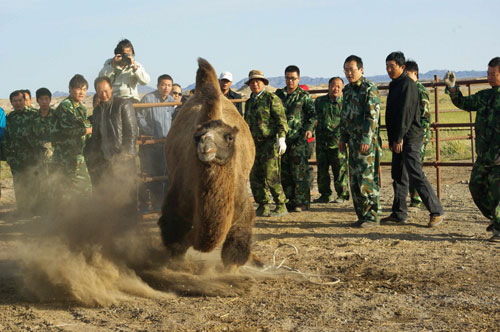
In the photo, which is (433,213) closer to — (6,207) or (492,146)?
(492,146)

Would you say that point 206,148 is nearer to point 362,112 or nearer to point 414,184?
point 362,112

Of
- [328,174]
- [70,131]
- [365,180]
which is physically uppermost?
[70,131]

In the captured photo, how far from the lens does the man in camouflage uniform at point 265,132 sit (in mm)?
9492

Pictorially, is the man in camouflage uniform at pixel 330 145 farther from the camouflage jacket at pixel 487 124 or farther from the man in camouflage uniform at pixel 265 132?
the camouflage jacket at pixel 487 124

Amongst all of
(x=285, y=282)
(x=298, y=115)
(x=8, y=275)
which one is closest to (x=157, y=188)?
(x=298, y=115)

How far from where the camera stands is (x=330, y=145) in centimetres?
Result: 1127

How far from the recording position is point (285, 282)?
5961 mm

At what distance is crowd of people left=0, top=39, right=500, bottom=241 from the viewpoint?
311 inches

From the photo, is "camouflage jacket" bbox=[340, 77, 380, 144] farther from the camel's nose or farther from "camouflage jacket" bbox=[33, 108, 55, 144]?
"camouflage jacket" bbox=[33, 108, 55, 144]

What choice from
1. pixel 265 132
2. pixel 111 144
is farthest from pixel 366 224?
pixel 111 144

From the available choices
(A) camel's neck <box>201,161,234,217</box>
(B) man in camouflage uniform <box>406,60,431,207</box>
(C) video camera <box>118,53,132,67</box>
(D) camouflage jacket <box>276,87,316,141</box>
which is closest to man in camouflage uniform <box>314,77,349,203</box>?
(D) camouflage jacket <box>276,87,316,141</box>

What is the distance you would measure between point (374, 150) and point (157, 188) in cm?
415

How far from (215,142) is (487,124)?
432 cm

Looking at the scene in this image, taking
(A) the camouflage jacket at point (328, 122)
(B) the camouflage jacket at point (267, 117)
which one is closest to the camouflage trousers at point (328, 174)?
(A) the camouflage jacket at point (328, 122)
